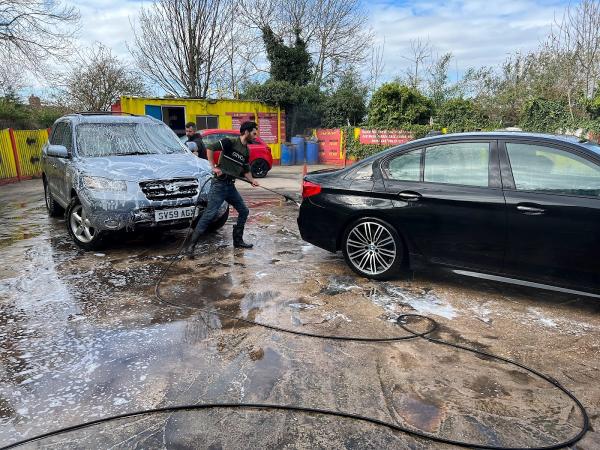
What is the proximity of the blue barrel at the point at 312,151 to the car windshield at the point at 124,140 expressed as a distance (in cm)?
1532

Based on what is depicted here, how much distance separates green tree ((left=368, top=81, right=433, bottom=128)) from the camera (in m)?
19.5

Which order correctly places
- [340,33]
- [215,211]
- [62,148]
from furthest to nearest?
[340,33]
[62,148]
[215,211]

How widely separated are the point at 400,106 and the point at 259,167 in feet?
26.5

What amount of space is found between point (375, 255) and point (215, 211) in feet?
7.25

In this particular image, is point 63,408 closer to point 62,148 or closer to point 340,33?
point 62,148

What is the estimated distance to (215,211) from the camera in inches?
226

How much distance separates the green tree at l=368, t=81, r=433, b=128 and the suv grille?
1541cm

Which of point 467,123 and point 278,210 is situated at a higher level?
point 467,123

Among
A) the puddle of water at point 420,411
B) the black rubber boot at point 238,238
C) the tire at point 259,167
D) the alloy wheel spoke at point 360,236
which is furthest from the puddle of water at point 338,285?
the tire at point 259,167

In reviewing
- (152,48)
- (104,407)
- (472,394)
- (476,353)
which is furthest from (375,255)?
(152,48)

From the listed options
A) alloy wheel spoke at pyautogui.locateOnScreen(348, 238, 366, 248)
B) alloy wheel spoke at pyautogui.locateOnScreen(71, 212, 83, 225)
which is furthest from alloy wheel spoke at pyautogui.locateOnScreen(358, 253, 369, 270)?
alloy wheel spoke at pyautogui.locateOnScreen(71, 212, 83, 225)

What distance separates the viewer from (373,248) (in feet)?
15.5

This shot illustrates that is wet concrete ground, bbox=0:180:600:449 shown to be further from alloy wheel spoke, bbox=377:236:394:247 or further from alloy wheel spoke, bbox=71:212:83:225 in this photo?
alloy wheel spoke, bbox=71:212:83:225

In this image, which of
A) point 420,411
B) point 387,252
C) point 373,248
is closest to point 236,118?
point 373,248
